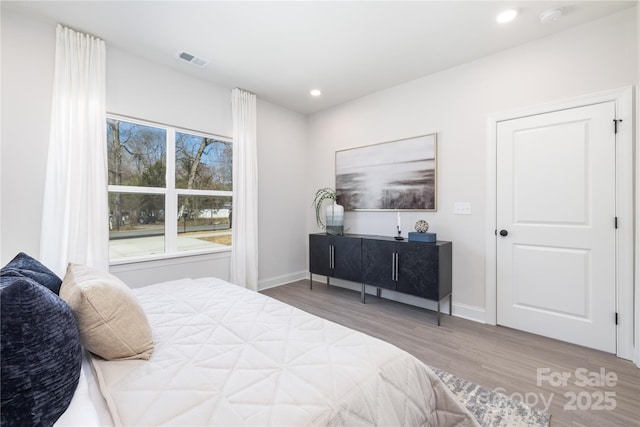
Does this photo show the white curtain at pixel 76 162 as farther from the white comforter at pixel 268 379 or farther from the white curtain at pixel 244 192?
the white comforter at pixel 268 379

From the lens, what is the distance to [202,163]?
358cm

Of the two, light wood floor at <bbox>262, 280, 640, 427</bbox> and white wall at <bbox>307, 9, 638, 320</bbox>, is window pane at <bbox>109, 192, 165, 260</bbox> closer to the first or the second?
light wood floor at <bbox>262, 280, 640, 427</bbox>

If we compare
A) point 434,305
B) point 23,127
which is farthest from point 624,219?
point 23,127

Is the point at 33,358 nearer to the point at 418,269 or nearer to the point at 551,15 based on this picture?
the point at 418,269

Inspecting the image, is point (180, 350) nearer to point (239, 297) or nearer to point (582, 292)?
point (239, 297)

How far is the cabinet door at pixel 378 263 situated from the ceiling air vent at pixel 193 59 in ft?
8.98

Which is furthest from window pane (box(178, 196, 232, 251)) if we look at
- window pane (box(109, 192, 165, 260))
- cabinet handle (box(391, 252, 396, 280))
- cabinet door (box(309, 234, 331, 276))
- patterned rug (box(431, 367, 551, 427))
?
patterned rug (box(431, 367, 551, 427))

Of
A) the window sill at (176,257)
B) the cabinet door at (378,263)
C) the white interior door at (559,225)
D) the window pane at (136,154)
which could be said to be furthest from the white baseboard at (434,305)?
the window pane at (136,154)

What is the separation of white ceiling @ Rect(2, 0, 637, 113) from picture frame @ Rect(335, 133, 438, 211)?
89 cm

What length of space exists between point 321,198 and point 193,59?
2.41m

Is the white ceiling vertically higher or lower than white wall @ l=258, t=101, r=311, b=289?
higher

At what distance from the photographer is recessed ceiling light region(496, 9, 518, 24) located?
2.24 m

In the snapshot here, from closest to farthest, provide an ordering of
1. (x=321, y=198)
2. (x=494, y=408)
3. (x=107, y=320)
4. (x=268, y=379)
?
1. (x=268, y=379)
2. (x=107, y=320)
3. (x=494, y=408)
4. (x=321, y=198)

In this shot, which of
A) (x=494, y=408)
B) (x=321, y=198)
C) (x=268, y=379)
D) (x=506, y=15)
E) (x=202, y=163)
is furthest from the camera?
(x=321, y=198)
